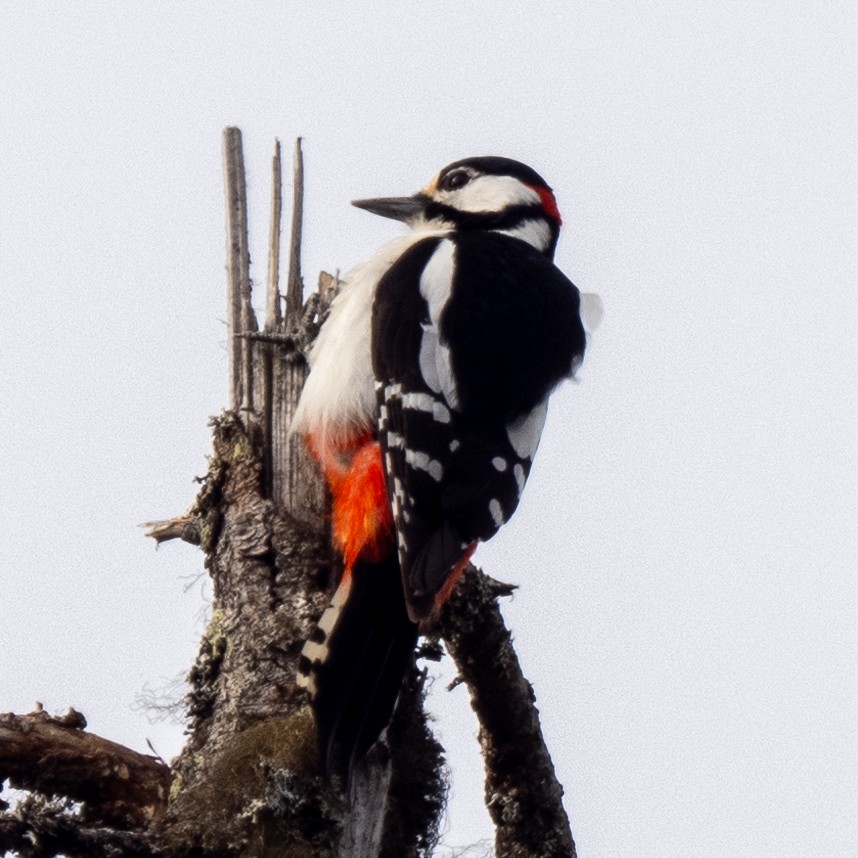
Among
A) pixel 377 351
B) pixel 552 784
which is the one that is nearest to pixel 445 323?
pixel 377 351

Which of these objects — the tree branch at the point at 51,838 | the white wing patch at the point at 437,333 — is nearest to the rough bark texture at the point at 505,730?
the white wing patch at the point at 437,333

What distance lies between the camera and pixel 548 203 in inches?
190

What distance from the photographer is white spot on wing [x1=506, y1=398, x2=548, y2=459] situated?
3625 mm

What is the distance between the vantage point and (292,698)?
309 cm

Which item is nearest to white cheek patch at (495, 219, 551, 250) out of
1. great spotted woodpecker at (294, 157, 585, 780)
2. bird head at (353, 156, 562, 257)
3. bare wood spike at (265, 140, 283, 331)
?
bird head at (353, 156, 562, 257)

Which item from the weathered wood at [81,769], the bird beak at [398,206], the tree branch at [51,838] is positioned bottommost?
the tree branch at [51,838]

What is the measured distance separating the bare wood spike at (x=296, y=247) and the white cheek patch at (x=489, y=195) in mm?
993

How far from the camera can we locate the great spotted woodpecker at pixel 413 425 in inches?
121

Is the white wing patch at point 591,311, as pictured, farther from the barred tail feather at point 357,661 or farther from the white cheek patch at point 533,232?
the barred tail feather at point 357,661

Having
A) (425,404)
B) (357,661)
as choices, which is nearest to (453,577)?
(357,661)

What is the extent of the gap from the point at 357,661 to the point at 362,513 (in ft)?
1.26

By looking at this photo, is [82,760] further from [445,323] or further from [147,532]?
[445,323]

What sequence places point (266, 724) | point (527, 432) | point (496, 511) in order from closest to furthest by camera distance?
point (266, 724)
point (496, 511)
point (527, 432)

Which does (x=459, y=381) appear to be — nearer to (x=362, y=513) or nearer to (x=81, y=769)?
(x=362, y=513)
